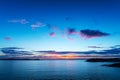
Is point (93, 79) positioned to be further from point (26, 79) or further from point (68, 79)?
point (26, 79)

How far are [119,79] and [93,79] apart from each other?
8.13 meters

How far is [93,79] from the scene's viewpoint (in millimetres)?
72188

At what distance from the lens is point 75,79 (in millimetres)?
73562

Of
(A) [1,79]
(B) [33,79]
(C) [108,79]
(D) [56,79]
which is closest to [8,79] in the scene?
(A) [1,79]

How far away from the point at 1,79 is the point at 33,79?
1020 cm

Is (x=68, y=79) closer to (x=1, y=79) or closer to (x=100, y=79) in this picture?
(x=100, y=79)

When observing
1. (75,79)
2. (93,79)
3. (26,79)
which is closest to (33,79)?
(26,79)

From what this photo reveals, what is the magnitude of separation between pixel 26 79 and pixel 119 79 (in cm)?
2954

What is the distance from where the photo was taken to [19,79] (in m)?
72.1

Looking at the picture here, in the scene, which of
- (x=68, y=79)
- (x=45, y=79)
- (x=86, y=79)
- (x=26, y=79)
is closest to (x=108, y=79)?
(x=86, y=79)

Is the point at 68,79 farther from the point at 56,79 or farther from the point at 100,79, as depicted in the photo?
the point at 100,79

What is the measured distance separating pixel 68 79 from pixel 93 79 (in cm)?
809

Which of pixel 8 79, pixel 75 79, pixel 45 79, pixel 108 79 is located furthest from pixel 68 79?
pixel 8 79

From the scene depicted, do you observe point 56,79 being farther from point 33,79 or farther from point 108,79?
point 108,79
